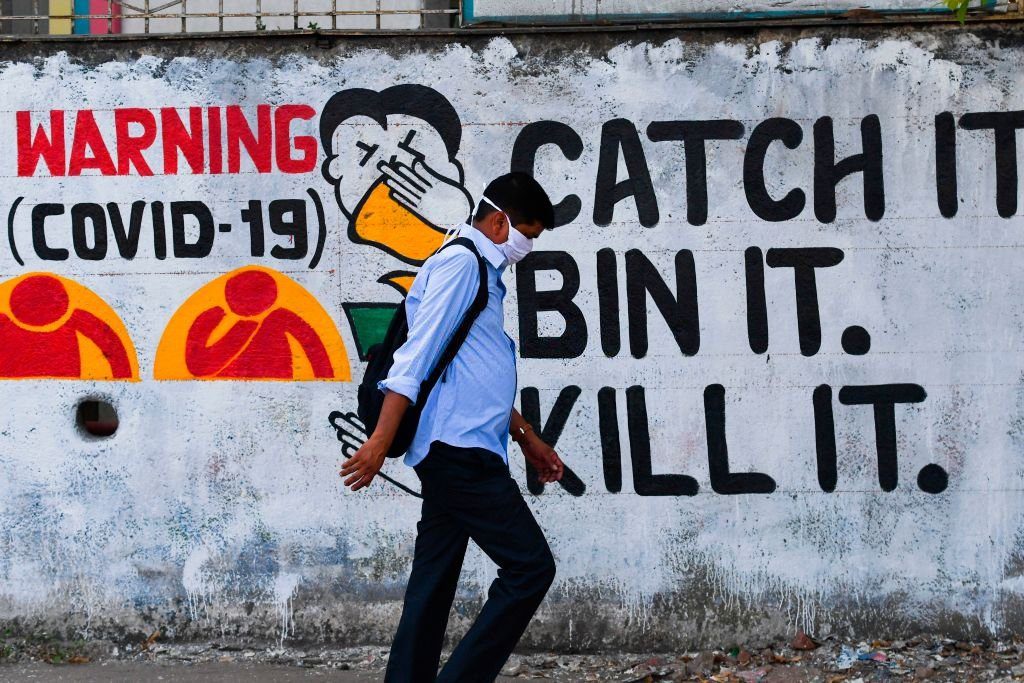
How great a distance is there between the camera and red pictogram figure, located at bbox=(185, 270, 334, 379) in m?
4.61

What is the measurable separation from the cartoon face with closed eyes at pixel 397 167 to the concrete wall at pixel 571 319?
0.01 m

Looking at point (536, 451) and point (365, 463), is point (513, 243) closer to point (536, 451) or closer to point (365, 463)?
point (536, 451)

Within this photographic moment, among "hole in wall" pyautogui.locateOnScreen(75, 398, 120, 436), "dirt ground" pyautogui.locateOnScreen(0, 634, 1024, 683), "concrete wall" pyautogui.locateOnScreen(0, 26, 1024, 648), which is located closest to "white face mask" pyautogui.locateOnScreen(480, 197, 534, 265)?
"concrete wall" pyautogui.locateOnScreen(0, 26, 1024, 648)

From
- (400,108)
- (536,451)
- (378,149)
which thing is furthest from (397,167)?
(536,451)

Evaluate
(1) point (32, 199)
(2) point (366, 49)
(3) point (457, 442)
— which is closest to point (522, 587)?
(3) point (457, 442)

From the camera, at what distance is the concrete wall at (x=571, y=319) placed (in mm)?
4531

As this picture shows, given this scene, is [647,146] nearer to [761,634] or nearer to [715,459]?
[715,459]

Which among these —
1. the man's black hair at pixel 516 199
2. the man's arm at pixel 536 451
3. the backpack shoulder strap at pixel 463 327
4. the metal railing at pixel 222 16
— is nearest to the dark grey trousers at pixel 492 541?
the backpack shoulder strap at pixel 463 327

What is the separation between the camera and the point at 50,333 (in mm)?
4656

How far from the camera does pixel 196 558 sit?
4.65m

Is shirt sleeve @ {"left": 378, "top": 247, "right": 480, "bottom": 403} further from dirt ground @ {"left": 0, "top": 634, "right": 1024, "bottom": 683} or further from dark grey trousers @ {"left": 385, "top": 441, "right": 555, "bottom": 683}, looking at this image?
dirt ground @ {"left": 0, "top": 634, "right": 1024, "bottom": 683}

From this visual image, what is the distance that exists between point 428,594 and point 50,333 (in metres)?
2.07

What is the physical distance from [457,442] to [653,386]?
4.73ft

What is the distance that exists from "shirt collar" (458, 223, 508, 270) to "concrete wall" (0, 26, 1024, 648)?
1148mm
